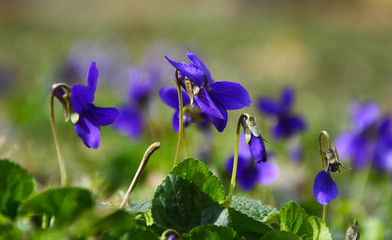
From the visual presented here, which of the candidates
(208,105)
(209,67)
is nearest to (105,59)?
(209,67)

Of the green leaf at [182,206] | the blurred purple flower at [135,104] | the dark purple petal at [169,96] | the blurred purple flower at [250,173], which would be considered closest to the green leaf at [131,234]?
the green leaf at [182,206]

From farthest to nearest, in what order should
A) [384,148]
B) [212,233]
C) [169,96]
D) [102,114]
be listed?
1. [384,148]
2. [169,96]
3. [102,114]
4. [212,233]

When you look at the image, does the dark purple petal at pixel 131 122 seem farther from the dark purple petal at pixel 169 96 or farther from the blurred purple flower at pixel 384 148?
the dark purple petal at pixel 169 96

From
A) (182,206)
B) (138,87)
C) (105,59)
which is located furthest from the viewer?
(105,59)

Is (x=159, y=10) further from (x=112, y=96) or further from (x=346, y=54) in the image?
(x=112, y=96)

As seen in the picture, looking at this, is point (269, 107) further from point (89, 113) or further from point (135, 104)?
point (89, 113)
